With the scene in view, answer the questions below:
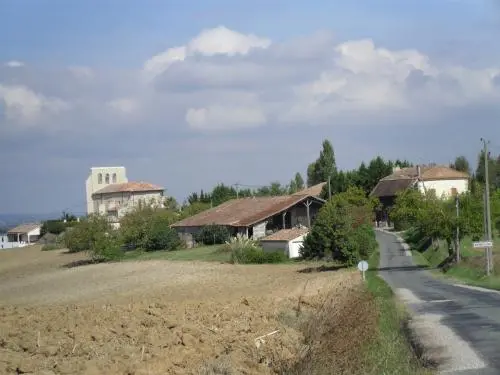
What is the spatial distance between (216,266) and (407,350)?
44.4 metres

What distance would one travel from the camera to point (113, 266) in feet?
228

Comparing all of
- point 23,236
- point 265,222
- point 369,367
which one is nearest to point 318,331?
point 369,367

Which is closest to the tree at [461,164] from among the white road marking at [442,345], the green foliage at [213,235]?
the green foliage at [213,235]

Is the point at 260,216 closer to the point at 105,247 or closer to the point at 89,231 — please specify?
the point at 105,247

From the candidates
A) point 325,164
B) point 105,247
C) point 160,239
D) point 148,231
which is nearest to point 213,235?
point 160,239

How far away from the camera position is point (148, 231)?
84.0 metres

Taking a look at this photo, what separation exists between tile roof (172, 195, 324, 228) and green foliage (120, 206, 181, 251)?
2.31 metres

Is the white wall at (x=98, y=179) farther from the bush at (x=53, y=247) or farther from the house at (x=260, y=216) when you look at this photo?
the house at (x=260, y=216)

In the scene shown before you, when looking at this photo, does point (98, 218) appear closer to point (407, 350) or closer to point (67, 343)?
point (67, 343)

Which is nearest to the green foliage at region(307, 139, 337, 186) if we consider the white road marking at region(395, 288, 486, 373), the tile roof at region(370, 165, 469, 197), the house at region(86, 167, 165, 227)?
the tile roof at region(370, 165, 469, 197)

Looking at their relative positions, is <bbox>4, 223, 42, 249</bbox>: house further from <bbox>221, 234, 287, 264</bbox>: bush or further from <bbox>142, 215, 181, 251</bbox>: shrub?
<bbox>221, 234, 287, 264</bbox>: bush

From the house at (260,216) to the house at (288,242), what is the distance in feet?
20.4

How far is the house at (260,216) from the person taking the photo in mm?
77000

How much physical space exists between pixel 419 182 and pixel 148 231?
3523 cm
